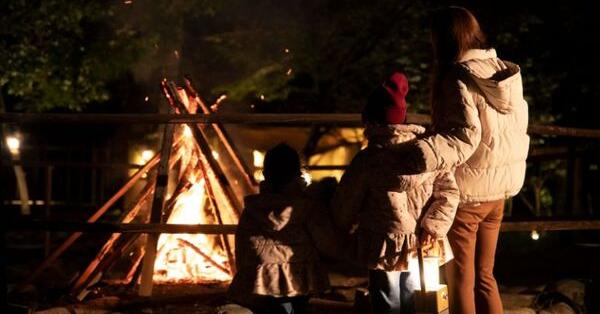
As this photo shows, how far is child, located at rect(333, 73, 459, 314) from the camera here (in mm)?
3996

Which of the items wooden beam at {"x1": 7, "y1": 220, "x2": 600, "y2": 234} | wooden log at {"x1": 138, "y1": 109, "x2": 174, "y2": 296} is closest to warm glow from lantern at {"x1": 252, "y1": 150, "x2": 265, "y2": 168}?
wooden log at {"x1": 138, "y1": 109, "x2": 174, "y2": 296}

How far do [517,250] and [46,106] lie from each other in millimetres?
10394

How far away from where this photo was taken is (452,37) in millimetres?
4176

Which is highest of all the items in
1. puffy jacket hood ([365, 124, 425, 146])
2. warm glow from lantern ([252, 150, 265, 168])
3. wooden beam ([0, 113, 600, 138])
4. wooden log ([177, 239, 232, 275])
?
warm glow from lantern ([252, 150, 265, 168])

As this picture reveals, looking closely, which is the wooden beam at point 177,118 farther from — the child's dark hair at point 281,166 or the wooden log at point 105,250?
the wooden log at point 105,250

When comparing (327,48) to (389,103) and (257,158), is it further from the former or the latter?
(389,103)

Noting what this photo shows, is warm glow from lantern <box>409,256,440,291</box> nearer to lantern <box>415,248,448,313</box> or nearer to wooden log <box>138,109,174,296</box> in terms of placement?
lantern <box>415,248,448,313</box>

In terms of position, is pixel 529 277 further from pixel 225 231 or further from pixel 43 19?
pixel 43 19

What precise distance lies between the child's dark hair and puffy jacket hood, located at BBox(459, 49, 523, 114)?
47.6 inches

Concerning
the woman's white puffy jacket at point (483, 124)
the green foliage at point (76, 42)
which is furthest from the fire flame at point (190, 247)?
the green foliage at point (76, 42)

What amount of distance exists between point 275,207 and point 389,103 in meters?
0.95

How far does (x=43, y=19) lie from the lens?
43.5 feet

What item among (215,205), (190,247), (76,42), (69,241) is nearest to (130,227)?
(69,241)

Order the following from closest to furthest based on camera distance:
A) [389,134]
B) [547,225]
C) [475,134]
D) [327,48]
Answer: [475,134] < [389,134] < [547,225] < [327,48]
